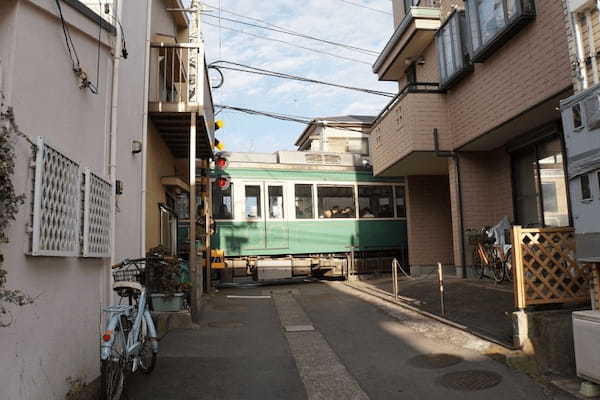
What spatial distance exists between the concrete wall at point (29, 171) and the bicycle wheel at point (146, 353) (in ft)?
1.33

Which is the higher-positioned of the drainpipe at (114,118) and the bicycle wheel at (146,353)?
the drainpipe at (114,118)

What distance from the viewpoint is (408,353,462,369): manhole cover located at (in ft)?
16.0

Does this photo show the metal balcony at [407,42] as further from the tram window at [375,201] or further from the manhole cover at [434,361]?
the manhole cover at [434,361]

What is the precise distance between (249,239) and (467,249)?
5.54m

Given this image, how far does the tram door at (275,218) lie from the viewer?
12.6 meters

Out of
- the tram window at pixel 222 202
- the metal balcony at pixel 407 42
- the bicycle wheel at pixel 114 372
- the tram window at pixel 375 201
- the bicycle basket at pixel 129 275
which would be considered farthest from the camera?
the tram window at pixel 375 201

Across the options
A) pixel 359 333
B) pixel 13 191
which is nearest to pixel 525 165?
pixel 359 333

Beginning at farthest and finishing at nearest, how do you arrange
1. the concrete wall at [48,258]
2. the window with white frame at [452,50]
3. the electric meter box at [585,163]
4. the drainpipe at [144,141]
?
the window with white frame at [452,50], the drainpipe at [144,141], the electric meter box at [585,163], the concrete wall at [48,258]

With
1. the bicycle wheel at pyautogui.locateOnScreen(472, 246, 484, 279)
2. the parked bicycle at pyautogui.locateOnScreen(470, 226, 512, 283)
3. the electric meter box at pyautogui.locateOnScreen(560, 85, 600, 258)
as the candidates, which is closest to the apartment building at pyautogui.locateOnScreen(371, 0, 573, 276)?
the bicycle wheel at pyautogui.locateOnScreen(472, 246, 484, 279)

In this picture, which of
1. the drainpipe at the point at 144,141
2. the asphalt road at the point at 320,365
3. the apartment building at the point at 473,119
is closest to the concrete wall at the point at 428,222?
the apartment building at the point at 473,119

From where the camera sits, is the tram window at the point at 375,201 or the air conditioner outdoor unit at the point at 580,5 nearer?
the air conditioner outdoor unit at the point at 580,5

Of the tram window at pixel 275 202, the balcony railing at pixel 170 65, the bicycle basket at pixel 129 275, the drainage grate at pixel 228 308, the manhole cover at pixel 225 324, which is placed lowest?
the manhole cover at pixel 225 324

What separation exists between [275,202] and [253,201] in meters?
0.62

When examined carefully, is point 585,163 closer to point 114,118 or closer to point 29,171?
point 29,171
